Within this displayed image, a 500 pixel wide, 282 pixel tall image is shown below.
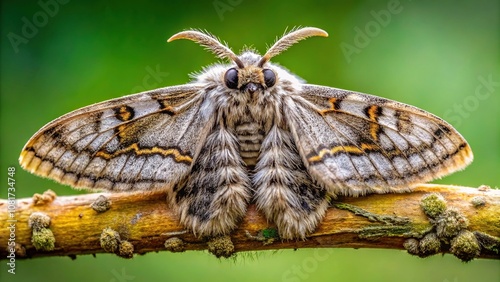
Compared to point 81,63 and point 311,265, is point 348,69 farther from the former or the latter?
point 81,63

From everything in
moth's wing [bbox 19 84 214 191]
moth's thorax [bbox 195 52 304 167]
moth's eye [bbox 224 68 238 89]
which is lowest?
moth's wing [bbox 19 84 214 191]

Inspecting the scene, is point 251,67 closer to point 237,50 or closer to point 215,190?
point 215,190

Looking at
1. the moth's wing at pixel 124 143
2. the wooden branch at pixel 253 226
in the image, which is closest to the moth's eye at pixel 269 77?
the moth's wing at pixel 124 143

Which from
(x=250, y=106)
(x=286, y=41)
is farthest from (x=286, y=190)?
(x=286, y=41)

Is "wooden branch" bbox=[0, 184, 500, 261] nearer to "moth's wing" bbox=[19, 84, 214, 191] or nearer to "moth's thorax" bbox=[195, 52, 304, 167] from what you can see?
"moth's wing" bbox=[19, 84, 214, 191]

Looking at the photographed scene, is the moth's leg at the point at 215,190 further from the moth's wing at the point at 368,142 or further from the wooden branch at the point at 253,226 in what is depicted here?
the moth's wing at the point at 368,142

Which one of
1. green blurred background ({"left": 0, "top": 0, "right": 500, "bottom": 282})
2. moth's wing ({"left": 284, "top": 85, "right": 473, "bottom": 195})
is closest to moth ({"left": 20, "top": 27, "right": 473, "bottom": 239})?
moth's wing ({"left": 284, "top": 85, "right": 473, "bottom": 195})

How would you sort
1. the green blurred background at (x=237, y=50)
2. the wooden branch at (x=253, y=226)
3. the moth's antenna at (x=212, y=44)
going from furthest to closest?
1. the green blurred background at (x=237, y=50)
2. the moth's antenna at (x=212, y=44)
3. the wooden branch at (x=253, y=226)
